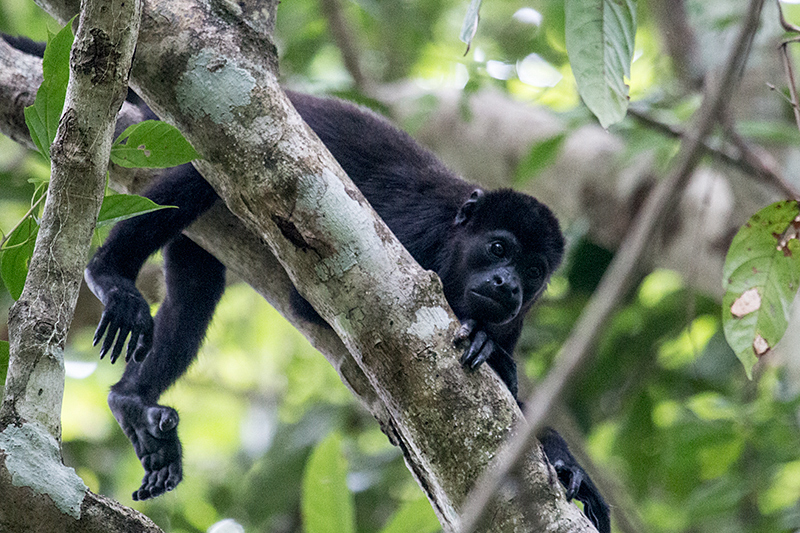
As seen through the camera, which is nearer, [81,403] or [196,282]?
[196,282]

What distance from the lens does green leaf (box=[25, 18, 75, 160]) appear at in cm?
175

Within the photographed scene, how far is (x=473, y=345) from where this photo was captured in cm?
207

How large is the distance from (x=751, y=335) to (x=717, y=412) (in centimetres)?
196

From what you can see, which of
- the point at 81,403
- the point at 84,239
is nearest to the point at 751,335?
the point at 84,239

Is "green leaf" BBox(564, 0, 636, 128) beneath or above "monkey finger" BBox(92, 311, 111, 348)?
above

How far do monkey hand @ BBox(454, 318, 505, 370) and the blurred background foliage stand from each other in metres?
1.33

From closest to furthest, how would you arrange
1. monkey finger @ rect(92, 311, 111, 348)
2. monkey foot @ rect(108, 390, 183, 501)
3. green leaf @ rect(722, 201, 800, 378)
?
green leaf @ rect(722, 201, 800, 378)
monkey finger @ rect(92, 311, 111, 348)
monkey foot @ rect(108, 390, 183, 501)

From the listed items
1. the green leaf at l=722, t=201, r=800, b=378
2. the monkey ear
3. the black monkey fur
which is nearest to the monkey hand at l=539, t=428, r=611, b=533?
the black monkey fur

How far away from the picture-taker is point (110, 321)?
2.47 meters

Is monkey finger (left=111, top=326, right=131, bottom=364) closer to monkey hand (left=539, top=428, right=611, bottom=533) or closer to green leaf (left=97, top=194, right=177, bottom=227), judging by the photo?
green leaf (left=97, top=194, right=177, bottom=227)

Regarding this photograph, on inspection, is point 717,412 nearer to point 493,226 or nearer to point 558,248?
point 558,248

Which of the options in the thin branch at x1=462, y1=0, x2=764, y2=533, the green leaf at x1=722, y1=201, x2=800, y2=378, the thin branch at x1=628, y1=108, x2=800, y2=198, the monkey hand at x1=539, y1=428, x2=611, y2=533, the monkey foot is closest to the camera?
the thin branch at x1=462, y1=0, x2=764, y2=533

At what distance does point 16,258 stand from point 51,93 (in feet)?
1.32

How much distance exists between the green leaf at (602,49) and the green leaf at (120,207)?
1096 millimetres
